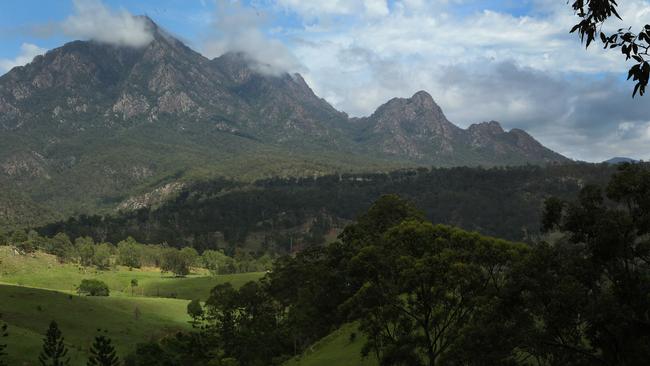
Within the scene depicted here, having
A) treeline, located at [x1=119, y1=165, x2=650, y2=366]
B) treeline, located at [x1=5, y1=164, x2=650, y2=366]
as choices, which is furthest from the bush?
treeline, located at [x1=5, y1=164, x2=650, y2=366]

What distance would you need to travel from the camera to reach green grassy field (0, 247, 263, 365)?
8850 cm

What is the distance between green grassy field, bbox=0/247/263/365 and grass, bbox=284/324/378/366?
4141 cm

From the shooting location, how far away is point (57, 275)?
165750 mm

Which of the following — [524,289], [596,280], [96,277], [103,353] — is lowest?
[96,277]

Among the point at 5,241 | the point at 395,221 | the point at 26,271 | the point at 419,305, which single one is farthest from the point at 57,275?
the point at 419,305

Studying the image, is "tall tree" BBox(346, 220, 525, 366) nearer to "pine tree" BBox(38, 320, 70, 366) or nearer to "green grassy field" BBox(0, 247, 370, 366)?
"green grassy field" BBox(0, 247, 370, 366)

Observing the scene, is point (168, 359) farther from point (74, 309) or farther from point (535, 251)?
point (74, 309)

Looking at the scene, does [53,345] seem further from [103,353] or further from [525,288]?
[525,288]

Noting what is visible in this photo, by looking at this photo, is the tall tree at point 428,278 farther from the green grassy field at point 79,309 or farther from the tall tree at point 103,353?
the green grassy field at point 79,309

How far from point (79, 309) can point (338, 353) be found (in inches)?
3157

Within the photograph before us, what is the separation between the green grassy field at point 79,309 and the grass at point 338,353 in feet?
136

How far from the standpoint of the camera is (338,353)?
51.8m

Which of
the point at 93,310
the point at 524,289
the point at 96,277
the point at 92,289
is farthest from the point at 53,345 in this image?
the point at 96,277

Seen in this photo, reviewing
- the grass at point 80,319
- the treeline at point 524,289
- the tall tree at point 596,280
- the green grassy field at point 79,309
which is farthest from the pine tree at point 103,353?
the tall tree at point 596,280
